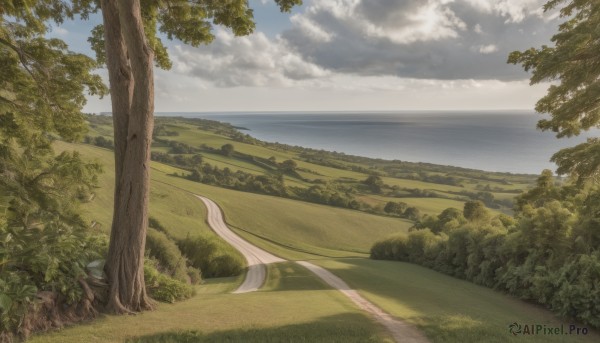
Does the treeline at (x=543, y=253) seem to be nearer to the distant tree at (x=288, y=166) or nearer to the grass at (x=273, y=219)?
the grass at (x=273, y=219)

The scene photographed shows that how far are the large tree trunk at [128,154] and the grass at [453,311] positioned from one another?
9.45 metres

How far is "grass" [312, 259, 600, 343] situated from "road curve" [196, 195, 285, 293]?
31.2 ft

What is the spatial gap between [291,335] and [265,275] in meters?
29.5

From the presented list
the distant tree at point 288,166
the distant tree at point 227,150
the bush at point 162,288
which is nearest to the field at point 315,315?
the bush at point 162,288

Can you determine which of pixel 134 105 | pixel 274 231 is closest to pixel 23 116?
pixel 134 105

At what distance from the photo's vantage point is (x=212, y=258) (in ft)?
153

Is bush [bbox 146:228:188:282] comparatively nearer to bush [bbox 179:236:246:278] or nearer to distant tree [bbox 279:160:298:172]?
bush [bbox 179:236:246:278]

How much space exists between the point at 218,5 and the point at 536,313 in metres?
23.0

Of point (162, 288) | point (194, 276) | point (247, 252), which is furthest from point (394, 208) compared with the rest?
point (162, 288)

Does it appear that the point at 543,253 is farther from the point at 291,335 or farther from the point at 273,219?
the point at 273,219

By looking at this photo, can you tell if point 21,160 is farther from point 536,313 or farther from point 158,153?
point 158,153

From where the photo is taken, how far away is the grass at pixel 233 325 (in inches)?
352

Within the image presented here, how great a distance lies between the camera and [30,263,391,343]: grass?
894 centimetres

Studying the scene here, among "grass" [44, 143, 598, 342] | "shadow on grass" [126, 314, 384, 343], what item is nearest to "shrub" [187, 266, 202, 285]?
"grass" [44, 143, 598, 342]
